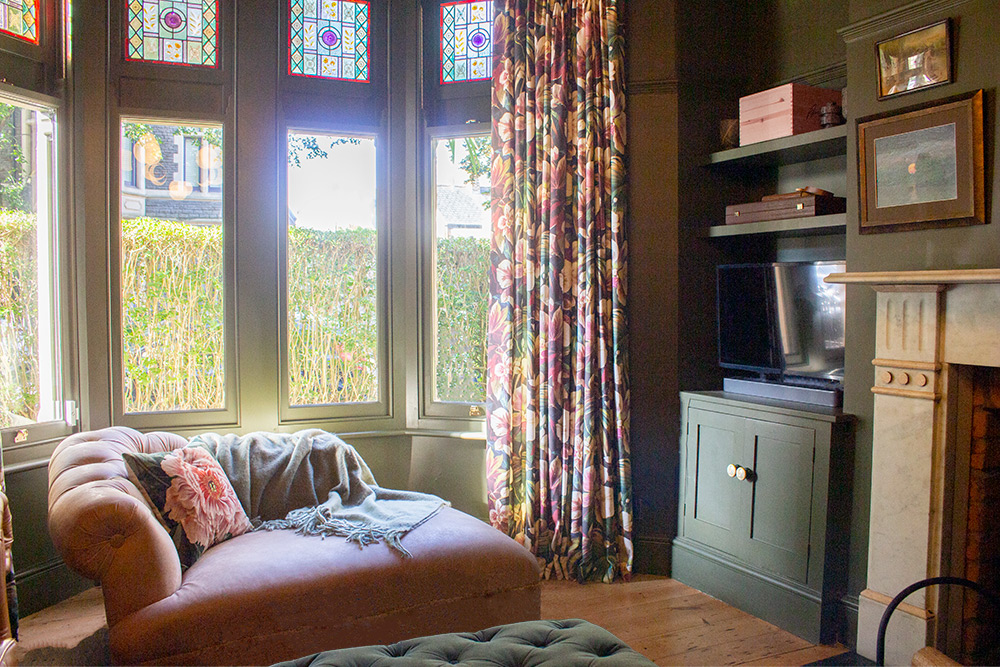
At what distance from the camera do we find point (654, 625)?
9.23 ft

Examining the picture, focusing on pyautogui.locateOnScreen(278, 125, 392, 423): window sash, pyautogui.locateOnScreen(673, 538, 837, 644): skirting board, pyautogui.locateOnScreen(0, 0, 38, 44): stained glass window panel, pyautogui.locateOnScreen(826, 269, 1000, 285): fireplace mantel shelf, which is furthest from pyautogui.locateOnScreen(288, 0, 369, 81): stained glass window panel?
pyautogui.locateOnScreen(673, 538, 837, 644): skirting board

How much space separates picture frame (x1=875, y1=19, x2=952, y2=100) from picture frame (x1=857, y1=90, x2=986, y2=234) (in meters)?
0.09

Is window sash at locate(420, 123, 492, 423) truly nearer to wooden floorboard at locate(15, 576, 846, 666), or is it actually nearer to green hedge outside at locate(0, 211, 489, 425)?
green hedge outside at locate(0, 211, 489, 425)

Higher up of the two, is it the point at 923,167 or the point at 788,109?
the point at 788,109

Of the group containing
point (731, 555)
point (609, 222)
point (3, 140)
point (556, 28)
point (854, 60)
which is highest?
point (556, 28)

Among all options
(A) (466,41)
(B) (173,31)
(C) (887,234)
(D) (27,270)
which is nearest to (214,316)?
(D) (27,270)

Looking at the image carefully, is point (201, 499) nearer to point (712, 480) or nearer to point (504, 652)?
point (504, 652)

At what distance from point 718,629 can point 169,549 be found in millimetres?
2000

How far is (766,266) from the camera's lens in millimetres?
3014

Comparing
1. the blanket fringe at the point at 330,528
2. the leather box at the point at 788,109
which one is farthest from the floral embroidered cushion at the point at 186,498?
the leather box at the point at 788,109

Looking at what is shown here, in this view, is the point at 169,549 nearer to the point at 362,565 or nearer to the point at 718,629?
the point at 362,565

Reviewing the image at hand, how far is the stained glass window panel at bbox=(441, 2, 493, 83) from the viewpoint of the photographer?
369cm

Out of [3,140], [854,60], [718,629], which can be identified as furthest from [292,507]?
[854,60]

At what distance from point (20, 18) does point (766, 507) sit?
3.67 metres
